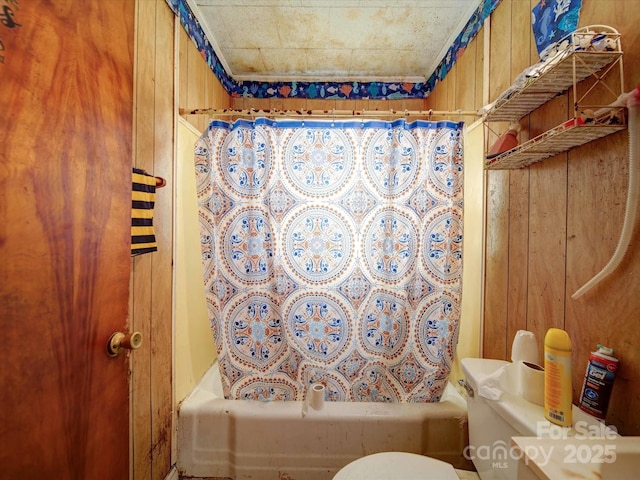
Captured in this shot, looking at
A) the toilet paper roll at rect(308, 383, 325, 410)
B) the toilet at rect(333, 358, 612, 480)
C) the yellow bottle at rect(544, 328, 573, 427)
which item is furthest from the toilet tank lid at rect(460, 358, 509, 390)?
the toilet paper roll at rect(308, 383, 325, 410)

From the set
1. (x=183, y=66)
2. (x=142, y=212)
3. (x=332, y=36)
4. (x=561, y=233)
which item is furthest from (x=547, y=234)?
(x=183, y=66)

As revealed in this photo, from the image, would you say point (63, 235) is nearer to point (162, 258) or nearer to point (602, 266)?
point (162, 258)

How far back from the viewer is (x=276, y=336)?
4.58 ft

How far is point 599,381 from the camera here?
0.73m

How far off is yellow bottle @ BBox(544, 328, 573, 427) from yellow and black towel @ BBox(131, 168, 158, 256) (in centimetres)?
132

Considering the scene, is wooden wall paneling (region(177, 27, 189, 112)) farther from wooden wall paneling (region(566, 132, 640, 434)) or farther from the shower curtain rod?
wooden wall paneling (region(566, 132, 640, 434))

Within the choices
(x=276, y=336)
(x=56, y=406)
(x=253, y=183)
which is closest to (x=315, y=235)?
(x=253, y=183)

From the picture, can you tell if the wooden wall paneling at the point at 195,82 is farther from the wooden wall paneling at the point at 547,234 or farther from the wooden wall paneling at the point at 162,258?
the wooden wall paneling at the point at 547,234

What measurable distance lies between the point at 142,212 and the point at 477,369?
1353 millimetres

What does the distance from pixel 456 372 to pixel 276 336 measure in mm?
1021

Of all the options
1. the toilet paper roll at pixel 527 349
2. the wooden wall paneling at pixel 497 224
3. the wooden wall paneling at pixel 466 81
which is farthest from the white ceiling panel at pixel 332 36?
the toilet paper roll at pixel 527 349

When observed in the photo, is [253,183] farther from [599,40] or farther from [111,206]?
[599,40]

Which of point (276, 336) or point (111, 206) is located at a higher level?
point (111, 206)

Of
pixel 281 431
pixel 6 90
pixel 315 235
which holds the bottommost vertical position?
pixel 281 431
